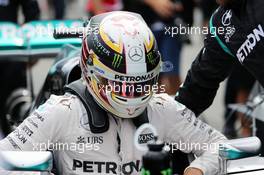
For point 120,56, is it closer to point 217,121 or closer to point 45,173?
point 45,173

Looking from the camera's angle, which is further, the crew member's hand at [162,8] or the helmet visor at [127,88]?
the crew member's hand at [162,8]

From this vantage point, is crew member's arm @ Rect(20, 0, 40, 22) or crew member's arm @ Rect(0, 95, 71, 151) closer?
crew member's arm @ Rect(0, 95, 71, 151)

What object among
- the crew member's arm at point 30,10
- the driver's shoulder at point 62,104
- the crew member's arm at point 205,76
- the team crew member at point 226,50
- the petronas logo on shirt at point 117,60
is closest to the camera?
the petronas logo on shirt at point 117,60

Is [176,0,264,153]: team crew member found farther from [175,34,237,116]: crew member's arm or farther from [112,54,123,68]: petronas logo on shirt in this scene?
[112,54,123,68]: petronas logo on shirt

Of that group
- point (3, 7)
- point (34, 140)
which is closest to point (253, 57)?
point (34, 140)

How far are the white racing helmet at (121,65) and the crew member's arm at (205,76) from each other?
0.64 metres

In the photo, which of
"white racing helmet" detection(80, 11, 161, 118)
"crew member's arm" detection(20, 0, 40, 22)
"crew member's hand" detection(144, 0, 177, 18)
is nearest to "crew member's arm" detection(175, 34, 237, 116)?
"white racing helmet" detection(80, 11, 161, 118)

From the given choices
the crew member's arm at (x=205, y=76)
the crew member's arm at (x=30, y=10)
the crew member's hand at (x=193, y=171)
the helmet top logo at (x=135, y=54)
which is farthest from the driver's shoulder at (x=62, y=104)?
the crew member's arm at (x=30, y=10)

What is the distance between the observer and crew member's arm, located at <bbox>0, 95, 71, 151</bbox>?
301cm

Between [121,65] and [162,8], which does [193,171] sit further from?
[162,8]

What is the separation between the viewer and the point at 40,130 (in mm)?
3041

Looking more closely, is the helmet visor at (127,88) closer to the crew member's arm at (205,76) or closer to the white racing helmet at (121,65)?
the white racing helmet at (121,65)

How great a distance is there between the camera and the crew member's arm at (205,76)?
3656 millimetres

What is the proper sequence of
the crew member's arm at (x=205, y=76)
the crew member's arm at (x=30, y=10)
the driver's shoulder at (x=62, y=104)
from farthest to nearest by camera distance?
the crew member's arm at (x=30, y=10)
the crew member's arm at (x=205, y=76)
the driver's shoulder at (x=62, y=104)
